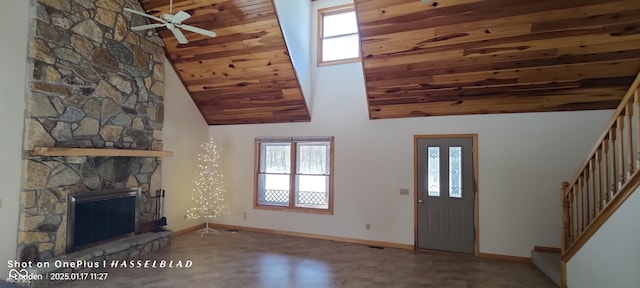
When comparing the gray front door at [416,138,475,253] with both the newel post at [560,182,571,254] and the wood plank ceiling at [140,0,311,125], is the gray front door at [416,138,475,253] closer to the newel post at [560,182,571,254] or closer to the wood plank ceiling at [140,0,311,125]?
the newel post at [560,182,571,254]

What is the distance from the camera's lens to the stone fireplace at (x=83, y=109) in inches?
142

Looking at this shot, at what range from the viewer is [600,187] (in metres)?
2.93

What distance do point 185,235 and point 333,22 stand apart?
5.02m

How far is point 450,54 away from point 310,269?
3517 millimetres

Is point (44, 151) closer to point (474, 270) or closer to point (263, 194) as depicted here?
point (263, 194)

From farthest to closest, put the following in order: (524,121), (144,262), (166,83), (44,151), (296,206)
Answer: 1. (296,206)
2. (166,83)
3. (524,121)
4. (144,262)
5. (44,151)

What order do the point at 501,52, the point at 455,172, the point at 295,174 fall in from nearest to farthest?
the point at 501,52 → the point at 455,172 → the point at 295,174

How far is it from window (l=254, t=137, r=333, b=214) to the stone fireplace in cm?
197

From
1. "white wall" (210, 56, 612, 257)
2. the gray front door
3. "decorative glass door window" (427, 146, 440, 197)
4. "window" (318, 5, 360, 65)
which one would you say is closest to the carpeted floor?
the gray front door

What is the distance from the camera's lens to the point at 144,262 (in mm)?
4285

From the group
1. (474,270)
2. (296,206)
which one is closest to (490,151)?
(474,270)

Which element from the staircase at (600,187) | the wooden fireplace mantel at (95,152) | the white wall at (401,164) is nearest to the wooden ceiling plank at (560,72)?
the white wall at (401,164)

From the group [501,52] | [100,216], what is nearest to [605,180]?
[501,52]

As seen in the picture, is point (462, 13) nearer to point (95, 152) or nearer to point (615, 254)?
point (615, 254)
